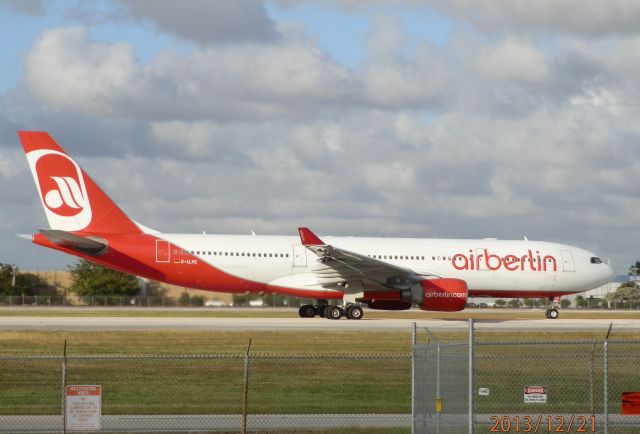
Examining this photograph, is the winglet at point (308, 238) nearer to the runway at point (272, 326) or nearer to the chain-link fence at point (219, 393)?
the runway at point (272, 326)

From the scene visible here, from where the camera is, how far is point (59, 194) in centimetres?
4188

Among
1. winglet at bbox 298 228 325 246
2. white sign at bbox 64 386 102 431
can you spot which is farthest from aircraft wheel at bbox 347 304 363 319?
white sign at bbox 64 386 102 431

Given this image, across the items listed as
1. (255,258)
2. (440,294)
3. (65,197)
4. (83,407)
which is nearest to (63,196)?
(65,197)

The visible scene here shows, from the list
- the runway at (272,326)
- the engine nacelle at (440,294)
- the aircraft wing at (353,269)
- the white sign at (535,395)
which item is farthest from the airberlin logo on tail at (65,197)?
the white sign at (535,395)

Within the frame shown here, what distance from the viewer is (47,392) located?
1994 cm

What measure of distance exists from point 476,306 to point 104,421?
61943 millimetres

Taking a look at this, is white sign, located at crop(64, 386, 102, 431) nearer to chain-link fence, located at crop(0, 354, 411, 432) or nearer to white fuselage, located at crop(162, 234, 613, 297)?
chain-link fence, located at crop(0, 354, 411, 432)

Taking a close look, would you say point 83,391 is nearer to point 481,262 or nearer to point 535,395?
point 535,395

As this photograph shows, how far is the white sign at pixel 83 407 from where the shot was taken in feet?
44.3

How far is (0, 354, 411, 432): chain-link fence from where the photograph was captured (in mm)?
15953

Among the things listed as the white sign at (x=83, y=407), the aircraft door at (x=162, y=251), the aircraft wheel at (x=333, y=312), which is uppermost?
the aircraft door at (x=162, y=251)

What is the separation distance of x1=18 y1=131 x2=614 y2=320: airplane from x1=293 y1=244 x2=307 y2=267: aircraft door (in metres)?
0.04

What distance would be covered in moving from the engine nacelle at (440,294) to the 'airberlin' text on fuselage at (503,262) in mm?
3455

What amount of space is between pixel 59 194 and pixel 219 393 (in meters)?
24.4
